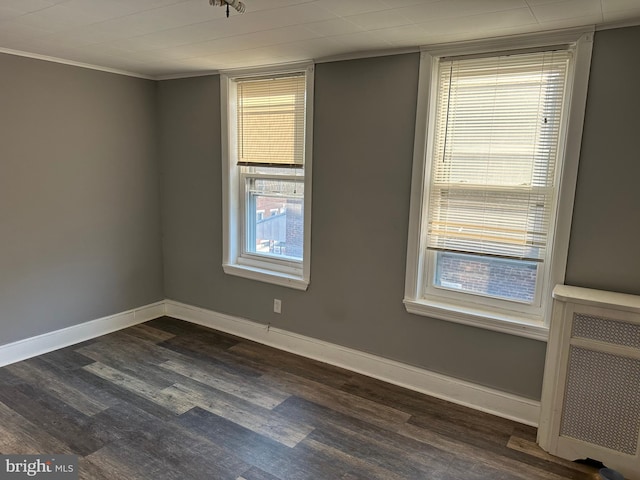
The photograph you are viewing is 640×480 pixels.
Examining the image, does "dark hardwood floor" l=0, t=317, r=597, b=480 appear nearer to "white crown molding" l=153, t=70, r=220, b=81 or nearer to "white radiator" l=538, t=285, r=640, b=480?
"white radiator" l=538, t=285, r=640, b=480

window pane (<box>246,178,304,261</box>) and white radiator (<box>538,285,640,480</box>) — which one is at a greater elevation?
window pane (<box>246,178,304,261</box>)

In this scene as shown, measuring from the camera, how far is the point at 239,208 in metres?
3.71

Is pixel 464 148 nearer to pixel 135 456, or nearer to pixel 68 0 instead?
pixel 68 0

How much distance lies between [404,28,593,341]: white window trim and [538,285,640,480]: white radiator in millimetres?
259

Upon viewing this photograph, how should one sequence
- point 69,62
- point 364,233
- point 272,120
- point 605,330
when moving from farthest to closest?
point 272,120
point 69,62
point 364,233
point 605,330

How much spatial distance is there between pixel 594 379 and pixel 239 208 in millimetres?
2706

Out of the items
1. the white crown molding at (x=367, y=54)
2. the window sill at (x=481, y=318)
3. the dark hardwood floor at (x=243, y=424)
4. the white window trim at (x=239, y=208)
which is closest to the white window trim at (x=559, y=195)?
the window sill at (x=481, y=318)

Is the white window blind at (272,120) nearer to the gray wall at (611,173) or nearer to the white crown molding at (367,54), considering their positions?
the white crown molding at (367,54)

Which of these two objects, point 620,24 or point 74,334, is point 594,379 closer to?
point 620,24

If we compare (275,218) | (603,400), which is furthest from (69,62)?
(603,400)

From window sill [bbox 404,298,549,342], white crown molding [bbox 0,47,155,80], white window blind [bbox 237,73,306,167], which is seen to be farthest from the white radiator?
white crown molding [bbox 0,47,155,80]

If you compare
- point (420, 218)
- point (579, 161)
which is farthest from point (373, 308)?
point (579, 161)

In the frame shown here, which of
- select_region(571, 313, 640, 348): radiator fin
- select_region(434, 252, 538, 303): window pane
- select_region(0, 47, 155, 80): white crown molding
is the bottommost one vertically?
select_region(571, 313, 640, 348): radiator fin

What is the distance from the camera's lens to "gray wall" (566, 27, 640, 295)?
216 centimetres
